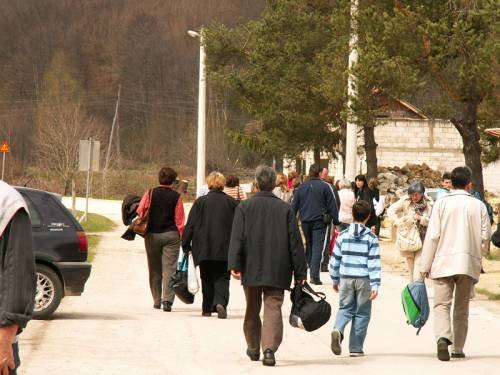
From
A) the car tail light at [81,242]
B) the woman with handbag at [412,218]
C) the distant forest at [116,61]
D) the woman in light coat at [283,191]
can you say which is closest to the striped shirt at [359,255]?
the car tail light at [81,242]

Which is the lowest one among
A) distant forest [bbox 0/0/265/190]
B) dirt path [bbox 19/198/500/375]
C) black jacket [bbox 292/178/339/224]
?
dirt path [bbox 19/198/500/375]

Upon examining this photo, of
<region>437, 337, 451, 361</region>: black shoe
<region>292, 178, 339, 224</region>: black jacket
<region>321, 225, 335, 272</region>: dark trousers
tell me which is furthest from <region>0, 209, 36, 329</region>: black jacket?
<region>321, 225, 335, 272</region>: dark trousers

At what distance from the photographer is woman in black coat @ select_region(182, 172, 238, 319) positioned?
47.9 feet

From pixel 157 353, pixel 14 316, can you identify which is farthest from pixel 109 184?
pixel 14 316

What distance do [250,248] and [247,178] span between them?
84.4 m

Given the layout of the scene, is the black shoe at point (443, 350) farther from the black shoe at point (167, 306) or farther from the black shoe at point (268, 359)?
the black shoe at point (167, 306)

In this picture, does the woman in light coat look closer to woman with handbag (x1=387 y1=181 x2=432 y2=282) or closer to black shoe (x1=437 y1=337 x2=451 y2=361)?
woman with handbag (x1=387 y1=181 x2=432 y2=282)

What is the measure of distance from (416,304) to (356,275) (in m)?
0.59

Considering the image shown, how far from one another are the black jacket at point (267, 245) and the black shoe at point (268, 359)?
511 millimetres

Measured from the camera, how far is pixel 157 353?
11.5 m

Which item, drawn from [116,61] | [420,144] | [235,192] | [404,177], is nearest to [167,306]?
[235,192]

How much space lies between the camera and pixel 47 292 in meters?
14.3

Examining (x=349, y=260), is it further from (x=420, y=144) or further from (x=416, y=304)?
(x=420, y=144)

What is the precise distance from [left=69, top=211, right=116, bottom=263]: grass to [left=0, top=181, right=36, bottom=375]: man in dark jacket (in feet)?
69.4
